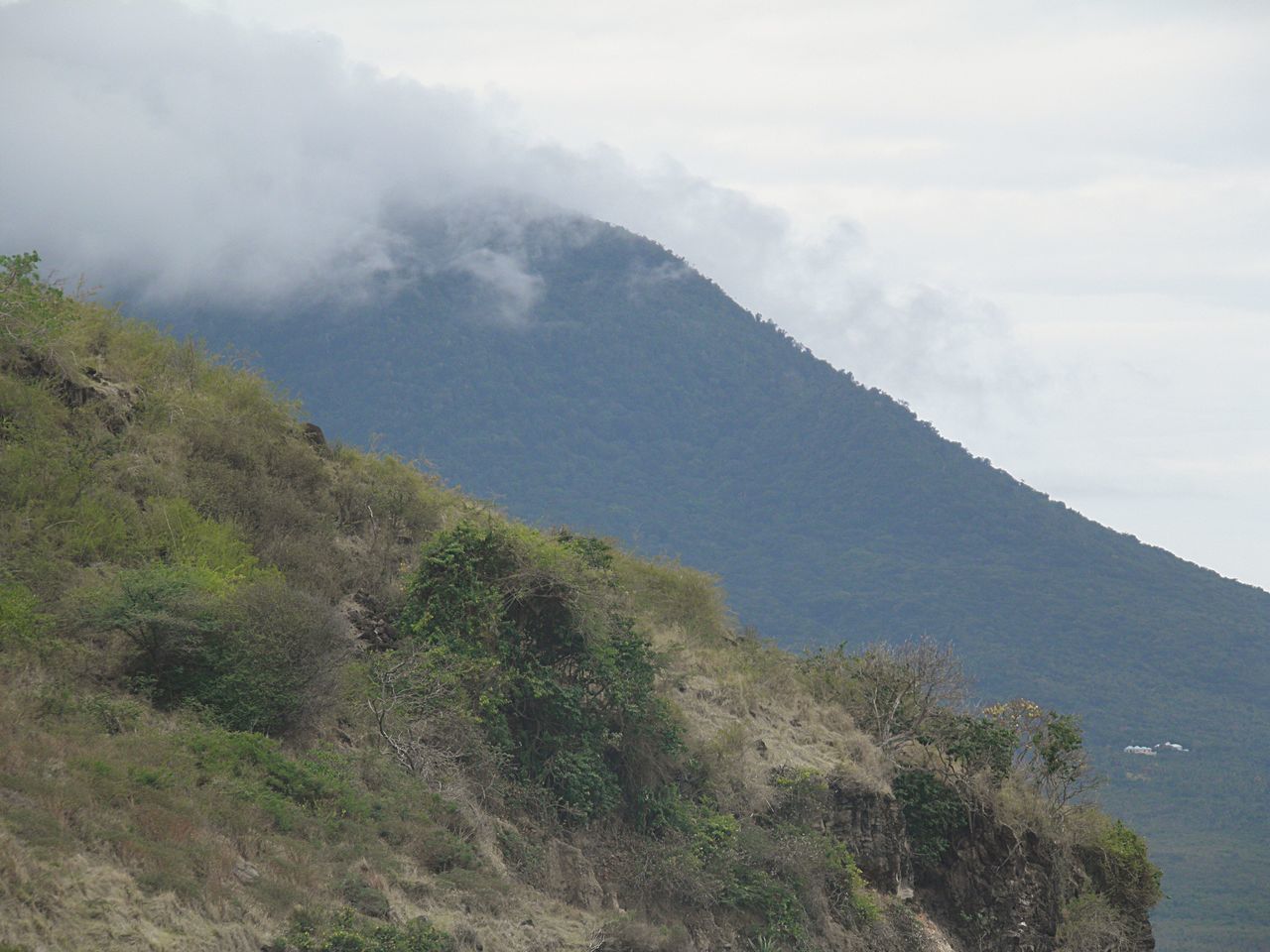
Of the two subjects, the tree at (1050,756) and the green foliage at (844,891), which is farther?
the tree at (1050,756)

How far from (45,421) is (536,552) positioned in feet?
23.6

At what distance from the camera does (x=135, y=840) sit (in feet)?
39.1

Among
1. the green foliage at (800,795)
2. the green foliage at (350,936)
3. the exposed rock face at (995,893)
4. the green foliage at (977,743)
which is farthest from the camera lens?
the green foliage at (977,743)

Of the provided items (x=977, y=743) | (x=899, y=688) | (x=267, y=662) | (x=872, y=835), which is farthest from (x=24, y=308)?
(x=977, y=743)

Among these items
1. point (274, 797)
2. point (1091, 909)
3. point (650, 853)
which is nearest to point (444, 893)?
point (274, 797)

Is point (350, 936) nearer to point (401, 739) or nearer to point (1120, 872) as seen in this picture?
point (401, 739)

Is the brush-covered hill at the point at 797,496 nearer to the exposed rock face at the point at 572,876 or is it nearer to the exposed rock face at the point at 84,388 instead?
the exposed rock face at the point at 572,876

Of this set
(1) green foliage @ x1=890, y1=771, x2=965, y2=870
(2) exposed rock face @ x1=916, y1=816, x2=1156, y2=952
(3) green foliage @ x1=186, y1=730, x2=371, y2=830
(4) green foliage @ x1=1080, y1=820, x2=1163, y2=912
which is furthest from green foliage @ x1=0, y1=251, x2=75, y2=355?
(4) green foliage @ x1=1080, y1=820, x2=1163, y2=912

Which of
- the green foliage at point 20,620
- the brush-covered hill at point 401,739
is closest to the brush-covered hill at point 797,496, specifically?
the brush-covered hill at point 401,739

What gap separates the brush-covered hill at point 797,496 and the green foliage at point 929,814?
63.7m

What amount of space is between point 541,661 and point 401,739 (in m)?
3.85

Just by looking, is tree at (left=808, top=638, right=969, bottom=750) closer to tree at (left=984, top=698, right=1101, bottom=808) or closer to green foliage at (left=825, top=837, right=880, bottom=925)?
tree at (left=984, top=698, right=1101, bottom=808)

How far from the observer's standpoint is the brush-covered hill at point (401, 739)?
42.4ft

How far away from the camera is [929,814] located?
2616cm
